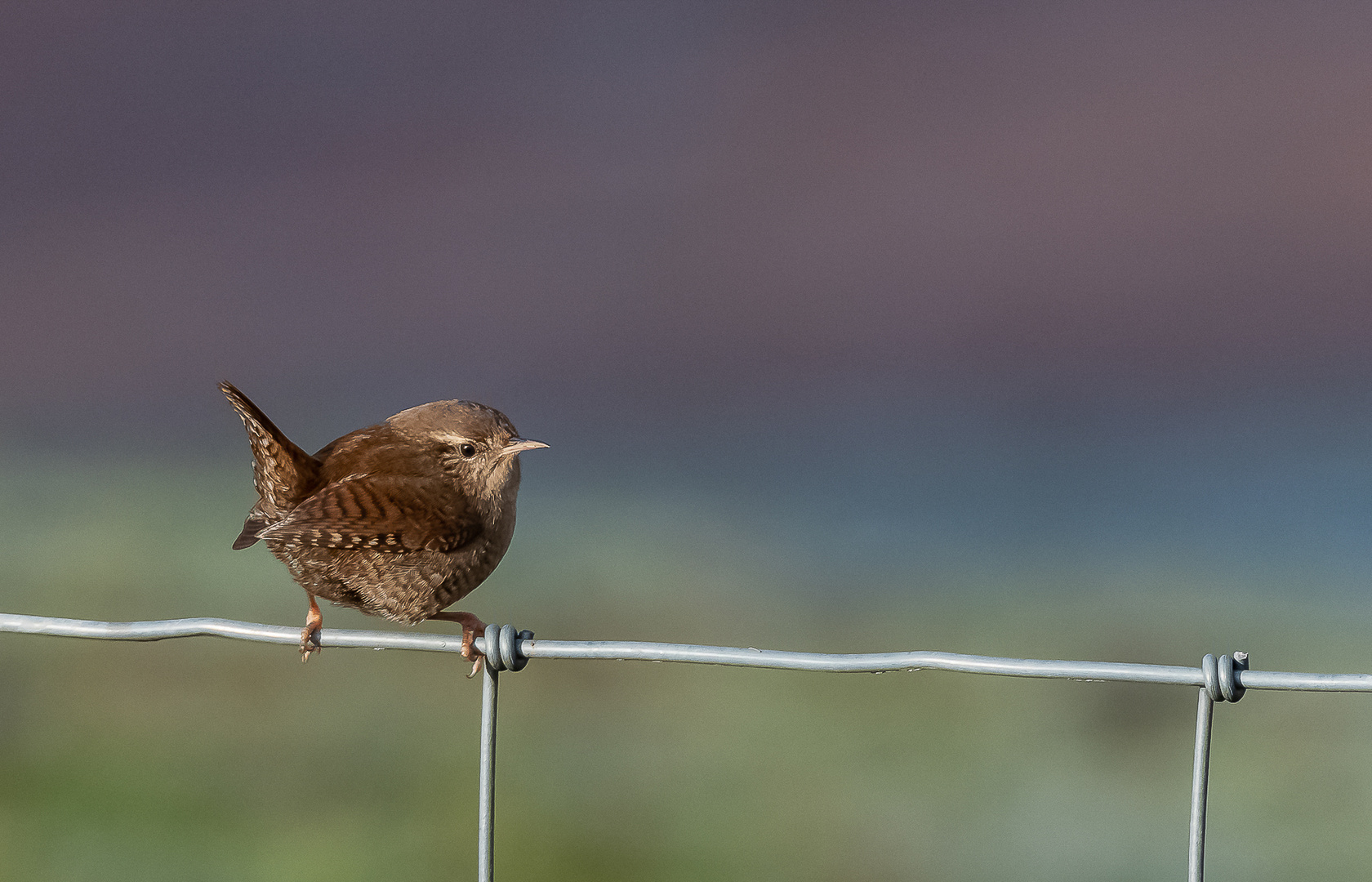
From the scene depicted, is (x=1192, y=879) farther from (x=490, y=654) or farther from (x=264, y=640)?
(x=264, y=640)

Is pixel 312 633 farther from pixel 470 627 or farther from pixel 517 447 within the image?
pixel 517 447

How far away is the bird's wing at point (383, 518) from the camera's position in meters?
2.26

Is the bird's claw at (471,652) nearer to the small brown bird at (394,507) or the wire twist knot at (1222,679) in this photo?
the small brown bird at (394,507)

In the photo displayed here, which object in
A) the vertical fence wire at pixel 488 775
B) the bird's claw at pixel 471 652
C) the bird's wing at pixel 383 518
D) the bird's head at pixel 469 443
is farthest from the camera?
the bird's head at pixel 469 443

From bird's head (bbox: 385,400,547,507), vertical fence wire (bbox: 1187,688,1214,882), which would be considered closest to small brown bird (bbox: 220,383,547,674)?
bird's head (bbox: 385,400,547,507)

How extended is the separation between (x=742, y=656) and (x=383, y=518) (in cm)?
111

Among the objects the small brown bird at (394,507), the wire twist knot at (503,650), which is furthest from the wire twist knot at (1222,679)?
the small brown bird at (394,507)

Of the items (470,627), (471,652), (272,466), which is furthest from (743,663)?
(272,466)

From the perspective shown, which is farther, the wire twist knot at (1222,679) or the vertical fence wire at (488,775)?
the vertical fence wire at (488,775)

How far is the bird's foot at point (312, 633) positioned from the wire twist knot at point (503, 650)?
27 cm

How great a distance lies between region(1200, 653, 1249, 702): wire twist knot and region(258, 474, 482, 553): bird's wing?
1.48 meters

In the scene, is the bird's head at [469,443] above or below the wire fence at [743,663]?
above

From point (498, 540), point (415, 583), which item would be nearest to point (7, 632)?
point (415, 583)

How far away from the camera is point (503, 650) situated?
162cm
